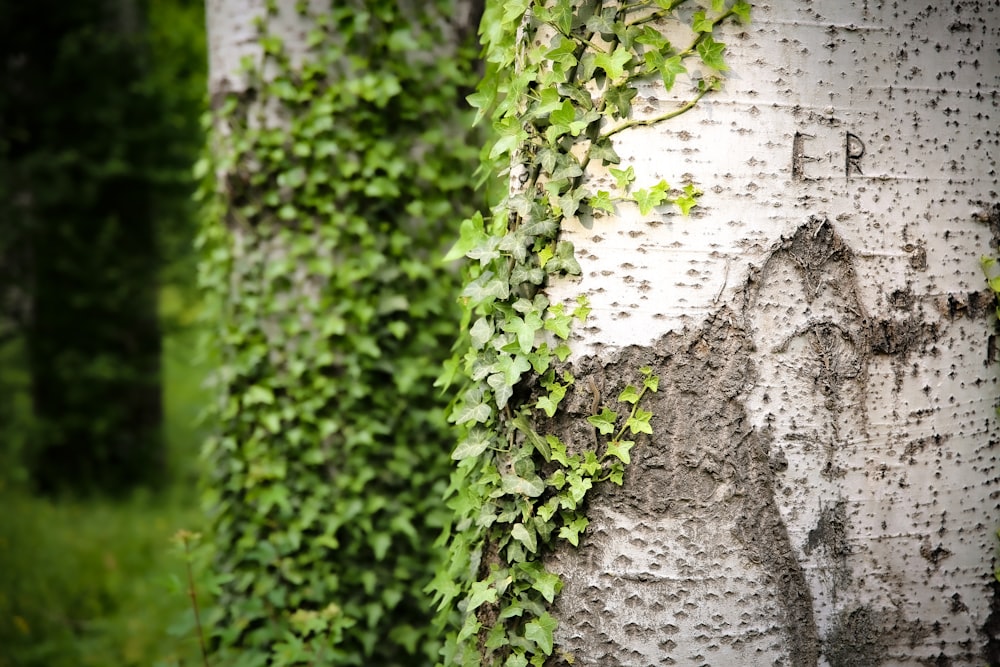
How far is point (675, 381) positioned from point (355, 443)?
6.28 ft

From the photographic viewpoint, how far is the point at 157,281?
7.09 meters

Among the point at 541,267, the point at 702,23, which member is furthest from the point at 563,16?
the point at 541,267

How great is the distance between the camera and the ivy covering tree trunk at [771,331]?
1407mm

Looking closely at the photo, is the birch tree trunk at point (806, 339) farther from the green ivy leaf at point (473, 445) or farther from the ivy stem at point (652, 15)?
the green ivy leaf at point (473, 445)

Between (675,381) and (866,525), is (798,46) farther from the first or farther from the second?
(866,525)

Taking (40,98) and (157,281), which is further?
(157,281)

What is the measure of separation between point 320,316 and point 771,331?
2088mm

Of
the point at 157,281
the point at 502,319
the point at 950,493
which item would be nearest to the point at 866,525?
the point at 950,493

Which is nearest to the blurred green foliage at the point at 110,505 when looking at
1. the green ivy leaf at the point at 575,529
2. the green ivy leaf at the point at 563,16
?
the green ivy leaf at the point at 575,529

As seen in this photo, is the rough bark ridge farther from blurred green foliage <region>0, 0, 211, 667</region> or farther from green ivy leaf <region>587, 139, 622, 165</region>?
blurred green foliage <region>0, 0, 211, 667</region>

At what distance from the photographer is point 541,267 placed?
59.2 inches

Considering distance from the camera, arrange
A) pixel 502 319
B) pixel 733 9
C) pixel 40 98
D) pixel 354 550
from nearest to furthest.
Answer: pixel 733 9
pixel 502 319
pixel 354 550
pixel 40 98

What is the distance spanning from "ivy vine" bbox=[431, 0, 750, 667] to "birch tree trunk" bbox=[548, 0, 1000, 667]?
1.9 inches

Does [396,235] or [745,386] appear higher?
[396,235]
